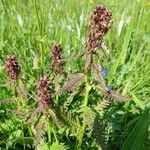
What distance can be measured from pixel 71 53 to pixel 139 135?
877mm

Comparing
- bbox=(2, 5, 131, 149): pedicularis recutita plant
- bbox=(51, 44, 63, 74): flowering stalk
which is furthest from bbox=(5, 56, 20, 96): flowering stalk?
bbox=(51, 44, 63, 74): flowering stalk

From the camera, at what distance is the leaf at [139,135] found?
1.81m

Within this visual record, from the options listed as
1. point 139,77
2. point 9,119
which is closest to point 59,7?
point 139,77

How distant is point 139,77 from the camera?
2.67 meters

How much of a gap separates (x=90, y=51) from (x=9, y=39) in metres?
1.66

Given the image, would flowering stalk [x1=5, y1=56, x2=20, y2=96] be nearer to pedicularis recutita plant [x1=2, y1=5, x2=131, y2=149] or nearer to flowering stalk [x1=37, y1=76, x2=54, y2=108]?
pedicularis recutita plant [x1=2, y1=5, x2=131, y2=149]

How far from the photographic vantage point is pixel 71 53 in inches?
99.7

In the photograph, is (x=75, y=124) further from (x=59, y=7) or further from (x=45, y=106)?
(x=59, y=7)

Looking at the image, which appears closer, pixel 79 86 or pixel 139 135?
pixel 79 86

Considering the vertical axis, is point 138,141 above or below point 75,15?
below

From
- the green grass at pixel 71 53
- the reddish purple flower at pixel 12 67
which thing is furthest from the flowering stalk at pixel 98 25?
the green grass at pixel 71 53

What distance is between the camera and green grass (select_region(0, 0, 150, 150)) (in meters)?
2.09

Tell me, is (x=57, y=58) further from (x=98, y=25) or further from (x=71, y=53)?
(x=71, y=53)

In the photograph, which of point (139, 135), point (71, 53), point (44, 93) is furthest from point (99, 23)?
point (71, 53)
